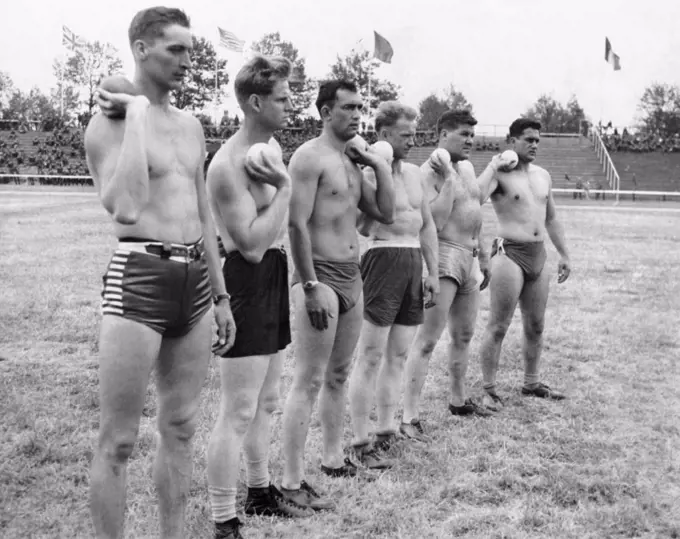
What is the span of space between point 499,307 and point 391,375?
161 cm

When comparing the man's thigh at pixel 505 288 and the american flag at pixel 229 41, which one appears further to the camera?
the american flag at pixel 229 41

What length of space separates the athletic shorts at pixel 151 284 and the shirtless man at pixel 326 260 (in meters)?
1.06

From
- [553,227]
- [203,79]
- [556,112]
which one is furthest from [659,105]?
[553,227]

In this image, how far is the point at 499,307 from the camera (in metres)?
6.30

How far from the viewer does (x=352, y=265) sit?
14.0 ft

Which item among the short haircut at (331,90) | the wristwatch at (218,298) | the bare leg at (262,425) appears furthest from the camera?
the short haircut at (331,90)

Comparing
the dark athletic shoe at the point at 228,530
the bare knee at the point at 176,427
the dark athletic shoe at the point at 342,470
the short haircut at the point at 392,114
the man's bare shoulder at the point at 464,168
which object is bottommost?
the dark athletic shoe at the point at 342,470

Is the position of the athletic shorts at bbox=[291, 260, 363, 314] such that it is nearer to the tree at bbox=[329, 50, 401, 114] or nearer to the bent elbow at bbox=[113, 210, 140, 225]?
the bent elbow at bbox=[113, 210, 140, 225]

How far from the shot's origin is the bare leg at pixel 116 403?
284 centimetres

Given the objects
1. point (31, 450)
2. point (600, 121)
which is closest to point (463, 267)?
point (31, 450)

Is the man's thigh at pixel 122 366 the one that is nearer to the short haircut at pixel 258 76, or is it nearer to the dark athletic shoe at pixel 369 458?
the short haircut at pixel 258 76

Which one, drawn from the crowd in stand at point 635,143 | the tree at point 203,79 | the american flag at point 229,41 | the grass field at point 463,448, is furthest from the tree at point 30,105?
the grass field at point 463,448

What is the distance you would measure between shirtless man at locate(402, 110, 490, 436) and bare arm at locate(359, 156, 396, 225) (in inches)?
48.2

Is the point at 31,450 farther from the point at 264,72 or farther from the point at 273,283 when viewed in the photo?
the point at 264,72
